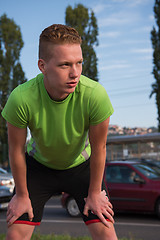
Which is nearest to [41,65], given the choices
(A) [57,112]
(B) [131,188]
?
(A) [57,112]

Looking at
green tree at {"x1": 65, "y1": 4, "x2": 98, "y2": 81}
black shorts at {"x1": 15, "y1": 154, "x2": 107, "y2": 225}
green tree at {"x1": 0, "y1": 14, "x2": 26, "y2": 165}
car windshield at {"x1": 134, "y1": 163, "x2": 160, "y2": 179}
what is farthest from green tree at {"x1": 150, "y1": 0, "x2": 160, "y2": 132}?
black shorts at {"x1": 15, "y1": 154, "x2": 107, "y2": 225}

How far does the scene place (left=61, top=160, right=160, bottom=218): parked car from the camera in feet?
30.5

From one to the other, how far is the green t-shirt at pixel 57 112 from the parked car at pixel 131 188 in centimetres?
688

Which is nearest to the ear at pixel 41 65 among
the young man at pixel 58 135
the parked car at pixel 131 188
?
the young man at pixel 58 135

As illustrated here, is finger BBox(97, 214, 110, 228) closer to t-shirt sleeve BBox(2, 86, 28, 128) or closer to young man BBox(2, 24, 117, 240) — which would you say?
young man BBox(2, 24, 117, 240)

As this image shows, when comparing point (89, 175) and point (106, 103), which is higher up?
point (106, 103)

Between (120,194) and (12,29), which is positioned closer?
(120,194)

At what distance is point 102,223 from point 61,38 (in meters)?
1.43

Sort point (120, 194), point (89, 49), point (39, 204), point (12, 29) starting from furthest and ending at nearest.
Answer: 1. point (12, 29)
2. point (89, 49)
3. point (120, 194)
4. point (39, 204)

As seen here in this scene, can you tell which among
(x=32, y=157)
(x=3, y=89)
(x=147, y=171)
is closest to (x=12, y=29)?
(x=3, y=89)

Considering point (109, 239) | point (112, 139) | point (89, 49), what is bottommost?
point (112, 139)

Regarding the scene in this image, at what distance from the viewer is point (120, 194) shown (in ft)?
31.3

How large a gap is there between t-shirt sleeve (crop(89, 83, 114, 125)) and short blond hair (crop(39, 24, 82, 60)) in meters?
0.38

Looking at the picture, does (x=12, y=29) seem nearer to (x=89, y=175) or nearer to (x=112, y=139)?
(x=112, y=139)
